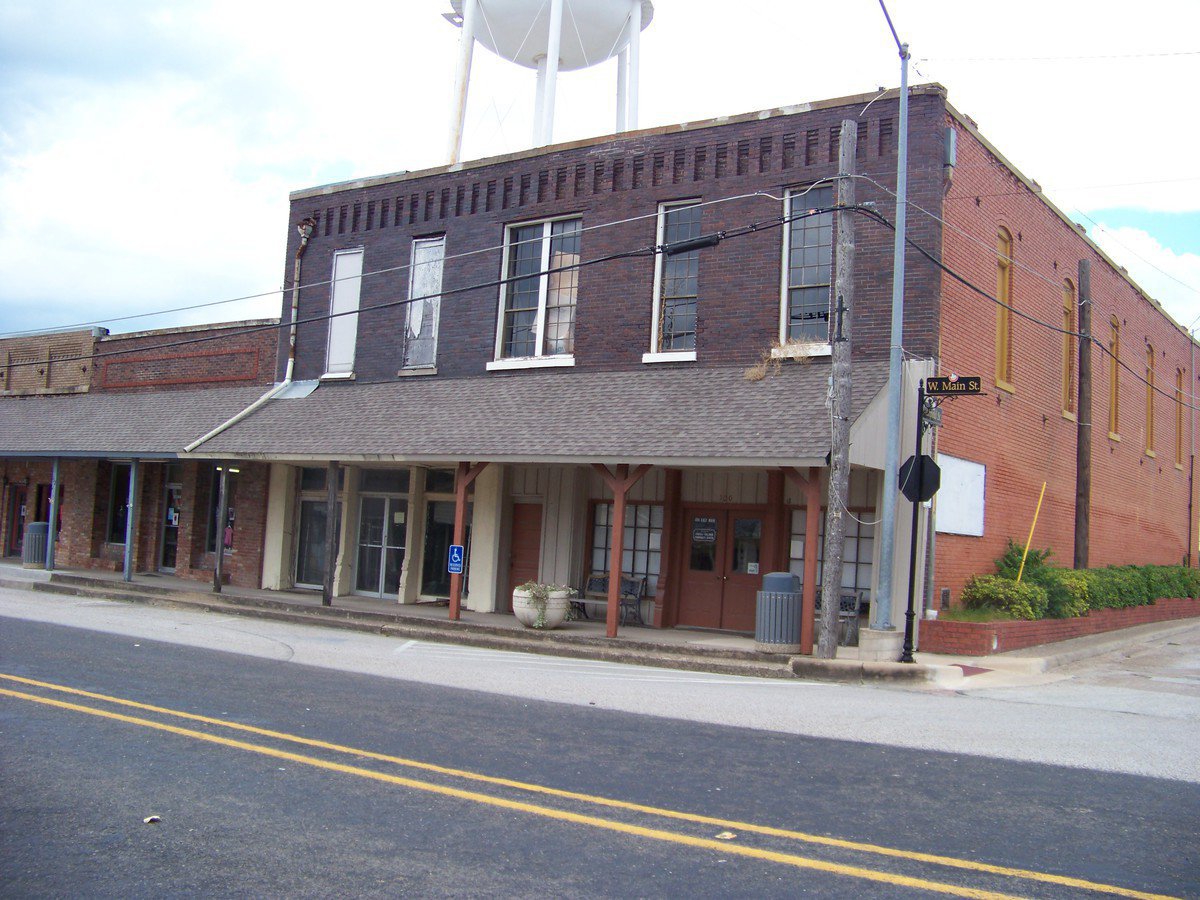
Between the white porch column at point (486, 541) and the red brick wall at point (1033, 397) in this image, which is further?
the white porch column at point (486, 541)

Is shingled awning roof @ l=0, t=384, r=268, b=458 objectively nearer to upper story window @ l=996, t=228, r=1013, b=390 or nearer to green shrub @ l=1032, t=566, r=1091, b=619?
upper story window @ l=996, t=228, r=1013, b=390

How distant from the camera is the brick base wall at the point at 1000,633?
14.9 m

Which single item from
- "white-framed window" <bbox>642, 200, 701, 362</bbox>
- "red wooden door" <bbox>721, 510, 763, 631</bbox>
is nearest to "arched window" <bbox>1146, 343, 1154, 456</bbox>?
"red wooden door" <bbox>721, 510, 763, 631</bbox>

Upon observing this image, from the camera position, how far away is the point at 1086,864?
5430 mm

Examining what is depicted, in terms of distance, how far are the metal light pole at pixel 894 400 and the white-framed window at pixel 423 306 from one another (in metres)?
9.39

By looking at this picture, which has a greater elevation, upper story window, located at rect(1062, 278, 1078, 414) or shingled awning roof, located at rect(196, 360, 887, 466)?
upper story window, located at rect(1062, 278, 1078, 414)

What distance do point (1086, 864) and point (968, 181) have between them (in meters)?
13.0

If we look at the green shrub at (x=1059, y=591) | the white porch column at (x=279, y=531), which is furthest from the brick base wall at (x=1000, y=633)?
the white porch column at (x=279, y=531)

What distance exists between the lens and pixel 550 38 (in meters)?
21.8

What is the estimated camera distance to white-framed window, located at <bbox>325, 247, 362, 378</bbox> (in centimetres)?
2152

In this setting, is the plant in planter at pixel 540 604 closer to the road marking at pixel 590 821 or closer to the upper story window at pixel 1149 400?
the road marking at pixel 590 821

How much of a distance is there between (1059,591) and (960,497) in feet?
9.83

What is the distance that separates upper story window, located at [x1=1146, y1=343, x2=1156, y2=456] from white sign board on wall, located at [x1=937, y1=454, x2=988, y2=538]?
470 inches

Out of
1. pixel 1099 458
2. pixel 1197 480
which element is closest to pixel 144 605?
pixel 1099 458
